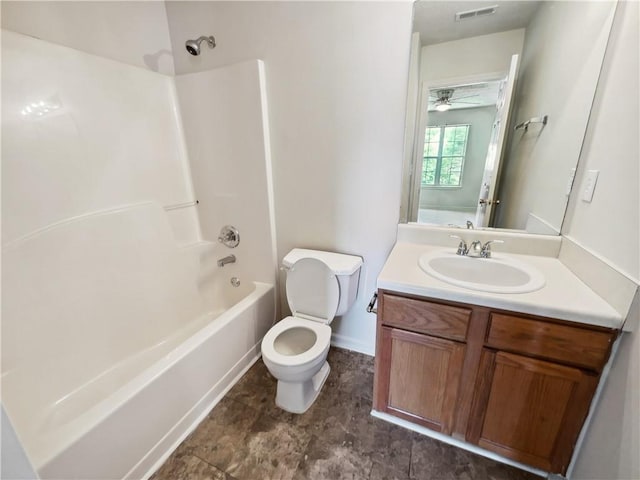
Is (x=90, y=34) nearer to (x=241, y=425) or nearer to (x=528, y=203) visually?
(x=241, y=425)

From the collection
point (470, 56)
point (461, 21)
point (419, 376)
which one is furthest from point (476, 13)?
point (419, 376)

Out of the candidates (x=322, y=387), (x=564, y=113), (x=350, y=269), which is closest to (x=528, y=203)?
(x=564, y=113)

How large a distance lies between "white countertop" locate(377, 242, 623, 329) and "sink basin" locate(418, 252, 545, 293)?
46 millimetres

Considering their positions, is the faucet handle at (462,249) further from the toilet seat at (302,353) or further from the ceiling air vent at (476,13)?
the ceiling air vent at (476,13)

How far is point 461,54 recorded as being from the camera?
1300 millimetres

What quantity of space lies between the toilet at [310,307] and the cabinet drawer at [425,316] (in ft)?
1.42

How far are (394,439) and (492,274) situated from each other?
0.95 metres

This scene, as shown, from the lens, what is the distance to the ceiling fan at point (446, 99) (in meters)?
1.35

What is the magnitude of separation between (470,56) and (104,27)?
2003 mm

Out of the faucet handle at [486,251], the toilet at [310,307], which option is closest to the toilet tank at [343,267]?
the toilet at [310,307]

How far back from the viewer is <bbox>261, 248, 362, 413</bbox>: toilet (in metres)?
1.47

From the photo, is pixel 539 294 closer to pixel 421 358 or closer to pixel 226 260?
pixel 421 358

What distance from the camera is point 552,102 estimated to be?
121 cm

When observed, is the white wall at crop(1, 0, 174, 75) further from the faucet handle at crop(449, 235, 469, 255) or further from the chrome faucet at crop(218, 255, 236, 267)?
the faucet handle at crop(449, 235, 469, 255)
